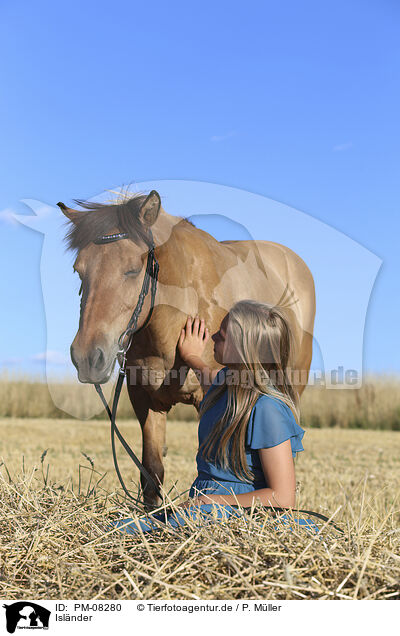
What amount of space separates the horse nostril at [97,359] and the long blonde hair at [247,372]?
2.20 feet

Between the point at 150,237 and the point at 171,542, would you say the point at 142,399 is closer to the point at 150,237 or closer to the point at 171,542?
the point at 150,237

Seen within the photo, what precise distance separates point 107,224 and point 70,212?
1.17 feet

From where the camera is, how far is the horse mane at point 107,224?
3.04 m

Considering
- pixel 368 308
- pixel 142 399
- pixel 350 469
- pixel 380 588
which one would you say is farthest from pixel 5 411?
pixel 380 588

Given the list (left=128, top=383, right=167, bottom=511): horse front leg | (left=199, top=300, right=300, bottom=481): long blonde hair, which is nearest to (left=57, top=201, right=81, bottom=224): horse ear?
(left=128, top=383, right=167, bottom=511): horse front leg

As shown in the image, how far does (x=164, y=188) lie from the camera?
333 centimetres

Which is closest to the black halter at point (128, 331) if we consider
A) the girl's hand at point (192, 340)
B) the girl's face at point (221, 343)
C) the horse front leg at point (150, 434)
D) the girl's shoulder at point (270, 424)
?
the girl's hand at point (192, 340)

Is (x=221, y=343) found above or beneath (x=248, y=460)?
above

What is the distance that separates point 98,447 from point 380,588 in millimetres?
7349

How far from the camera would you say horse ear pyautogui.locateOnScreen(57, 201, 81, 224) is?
3230mm

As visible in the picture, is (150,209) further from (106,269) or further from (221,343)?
(221,343)

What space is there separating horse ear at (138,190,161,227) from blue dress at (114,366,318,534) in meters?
1.17

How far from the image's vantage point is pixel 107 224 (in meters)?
3.04

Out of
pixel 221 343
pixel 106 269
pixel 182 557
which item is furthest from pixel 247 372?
pixel 106 269
